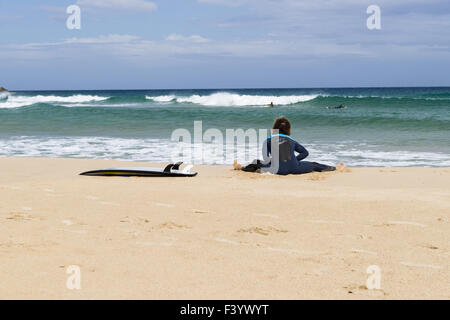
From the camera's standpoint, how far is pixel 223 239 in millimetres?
4383

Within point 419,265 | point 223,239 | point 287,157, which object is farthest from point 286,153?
point 419,265

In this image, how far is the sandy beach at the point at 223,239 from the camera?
10.7ft

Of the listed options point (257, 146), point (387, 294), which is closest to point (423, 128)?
point (257, 146)

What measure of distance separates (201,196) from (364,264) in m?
2.91

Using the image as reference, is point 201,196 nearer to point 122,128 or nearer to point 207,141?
point 207,141

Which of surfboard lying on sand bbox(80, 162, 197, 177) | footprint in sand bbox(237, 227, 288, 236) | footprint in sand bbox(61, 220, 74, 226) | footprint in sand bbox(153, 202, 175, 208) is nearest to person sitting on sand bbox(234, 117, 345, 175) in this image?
surfboard lying on sand bbox(80, 162, 197, 177)

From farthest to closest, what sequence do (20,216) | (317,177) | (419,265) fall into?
(317,177) < (20,216) < (419,265)

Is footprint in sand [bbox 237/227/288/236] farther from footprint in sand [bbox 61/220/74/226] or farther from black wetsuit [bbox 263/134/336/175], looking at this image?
black wetsuit [bbox 263/134/336/175]

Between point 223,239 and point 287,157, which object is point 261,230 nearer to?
point 223,239

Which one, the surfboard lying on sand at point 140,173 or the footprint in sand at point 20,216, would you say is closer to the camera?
the footprint in sand at point 20,216

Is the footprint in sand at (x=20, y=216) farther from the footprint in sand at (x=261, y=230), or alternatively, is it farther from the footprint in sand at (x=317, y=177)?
the footprint in sand at (x=317, y=177)

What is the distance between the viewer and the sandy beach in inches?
128

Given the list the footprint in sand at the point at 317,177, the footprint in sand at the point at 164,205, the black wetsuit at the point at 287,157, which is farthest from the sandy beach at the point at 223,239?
the black wetsuit at the point at 287,157

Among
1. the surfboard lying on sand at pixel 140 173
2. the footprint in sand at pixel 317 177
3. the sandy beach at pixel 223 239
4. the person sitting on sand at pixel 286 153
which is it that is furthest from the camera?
the person sitting on sand at pixel 286 153
